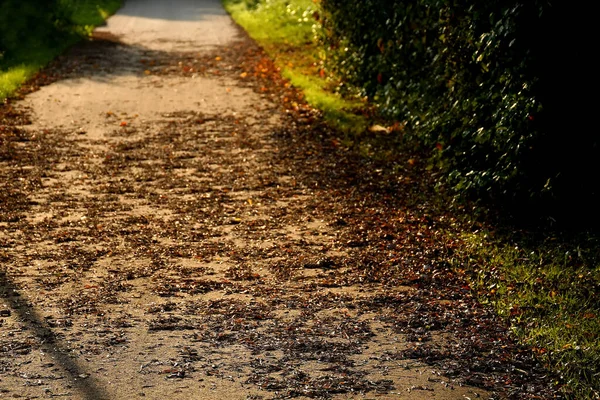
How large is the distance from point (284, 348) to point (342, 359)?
0.36 metres

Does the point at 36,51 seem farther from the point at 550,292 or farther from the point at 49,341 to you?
the point at 550,292

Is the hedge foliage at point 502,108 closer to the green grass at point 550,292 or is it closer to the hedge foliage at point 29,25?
the green grass at point 550,292

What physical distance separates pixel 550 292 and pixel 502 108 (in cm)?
171

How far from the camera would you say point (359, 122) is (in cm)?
1171

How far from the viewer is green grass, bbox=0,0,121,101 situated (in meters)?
14.6

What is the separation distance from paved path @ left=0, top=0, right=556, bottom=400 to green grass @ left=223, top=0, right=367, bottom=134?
72 centimetres

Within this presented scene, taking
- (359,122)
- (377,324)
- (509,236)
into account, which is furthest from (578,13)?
(359,122)

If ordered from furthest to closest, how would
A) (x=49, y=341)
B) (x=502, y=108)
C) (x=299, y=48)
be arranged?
(x=299, y=48), (x=502, y=108), (x=49, y=341)

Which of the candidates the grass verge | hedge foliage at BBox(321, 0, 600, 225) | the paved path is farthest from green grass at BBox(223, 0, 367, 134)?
hedge foliage at BBox(321, 0, 600, 225)

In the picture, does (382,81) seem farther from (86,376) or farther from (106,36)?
(106,36)

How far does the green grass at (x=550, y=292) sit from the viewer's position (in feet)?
17.1

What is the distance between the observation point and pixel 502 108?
7.25 meters

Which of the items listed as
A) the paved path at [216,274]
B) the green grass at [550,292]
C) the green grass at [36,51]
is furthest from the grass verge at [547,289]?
the green grass at [36,51]

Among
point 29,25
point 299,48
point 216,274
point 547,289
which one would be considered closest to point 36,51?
point 29,25
